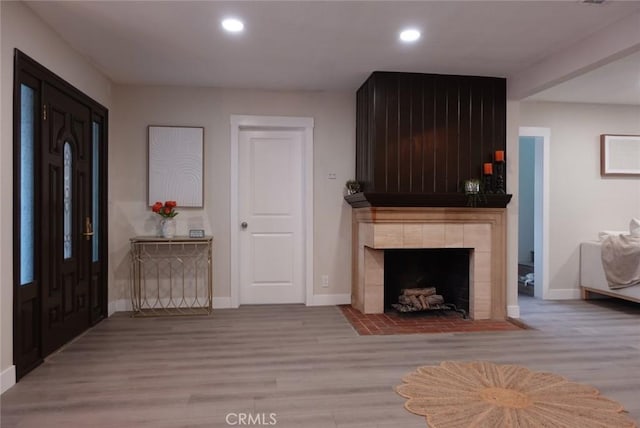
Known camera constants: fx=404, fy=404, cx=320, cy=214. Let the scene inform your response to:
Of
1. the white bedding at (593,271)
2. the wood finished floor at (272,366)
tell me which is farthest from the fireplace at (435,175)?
the white bedding at (593,271)

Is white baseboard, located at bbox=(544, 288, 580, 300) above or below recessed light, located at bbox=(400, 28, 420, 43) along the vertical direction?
below

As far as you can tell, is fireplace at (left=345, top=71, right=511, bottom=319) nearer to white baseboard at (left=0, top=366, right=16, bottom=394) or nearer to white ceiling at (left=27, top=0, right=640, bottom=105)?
white ceiling at (left=27, top=0, right=640, bottom=105)

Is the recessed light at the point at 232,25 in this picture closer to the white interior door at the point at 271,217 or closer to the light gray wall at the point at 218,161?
the light gray wall at the point at 218,161

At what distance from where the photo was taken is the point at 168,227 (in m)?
4.20

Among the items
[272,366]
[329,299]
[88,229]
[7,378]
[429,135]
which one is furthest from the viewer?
[329,299]

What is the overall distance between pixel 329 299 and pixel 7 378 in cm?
288

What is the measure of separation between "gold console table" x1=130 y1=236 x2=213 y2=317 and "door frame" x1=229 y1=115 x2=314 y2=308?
286 mm

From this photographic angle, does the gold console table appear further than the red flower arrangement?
Yes

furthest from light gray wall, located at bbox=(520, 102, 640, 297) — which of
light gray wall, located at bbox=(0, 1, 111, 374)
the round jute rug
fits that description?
light gray wall, located at bbox=(0, 1, 111, 374)

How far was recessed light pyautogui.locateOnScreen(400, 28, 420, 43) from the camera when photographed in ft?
9.77

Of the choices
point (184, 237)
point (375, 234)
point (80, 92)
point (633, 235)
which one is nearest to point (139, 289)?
point (184, 237)

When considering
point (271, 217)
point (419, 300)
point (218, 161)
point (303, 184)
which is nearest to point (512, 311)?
point (419, 300)

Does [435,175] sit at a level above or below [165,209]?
above

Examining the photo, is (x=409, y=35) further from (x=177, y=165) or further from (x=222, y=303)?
(x=222, y=303)
